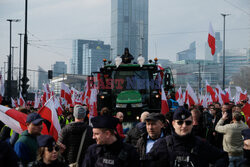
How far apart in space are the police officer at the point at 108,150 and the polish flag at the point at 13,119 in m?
2.93

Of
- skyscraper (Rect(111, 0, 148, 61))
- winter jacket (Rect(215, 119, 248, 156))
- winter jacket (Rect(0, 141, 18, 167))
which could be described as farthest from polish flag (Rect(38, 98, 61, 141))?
skyscraper (Rect(111, 0, 148, 61))

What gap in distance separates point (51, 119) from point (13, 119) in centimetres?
95

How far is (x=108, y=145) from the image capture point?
3.58m

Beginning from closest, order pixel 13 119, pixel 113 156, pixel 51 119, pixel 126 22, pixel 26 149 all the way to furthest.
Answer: pixel 113 156
pixel 26 149
pixel 13 119
pixel 51 119
pixel 126 22

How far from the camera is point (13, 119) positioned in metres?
6.36

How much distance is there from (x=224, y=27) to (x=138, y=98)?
34917 millimetres

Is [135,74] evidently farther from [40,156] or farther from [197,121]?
[40,156]

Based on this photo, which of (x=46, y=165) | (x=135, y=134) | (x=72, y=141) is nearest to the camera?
(x=46, y=165)

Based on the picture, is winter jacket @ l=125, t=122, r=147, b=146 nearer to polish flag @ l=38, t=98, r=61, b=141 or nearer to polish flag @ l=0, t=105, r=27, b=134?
polish flag @ l=38, t=98, r=61, b=141

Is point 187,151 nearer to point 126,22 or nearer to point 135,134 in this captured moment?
point 135,134

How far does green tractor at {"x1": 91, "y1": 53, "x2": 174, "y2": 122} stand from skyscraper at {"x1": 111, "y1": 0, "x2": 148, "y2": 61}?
109 m

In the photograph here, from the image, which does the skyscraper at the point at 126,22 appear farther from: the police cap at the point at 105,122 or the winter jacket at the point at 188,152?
the police cap at the point at 105,122

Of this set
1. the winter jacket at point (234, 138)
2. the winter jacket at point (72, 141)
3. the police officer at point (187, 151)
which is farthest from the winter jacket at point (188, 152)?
the winter jacket at point (234, 138)

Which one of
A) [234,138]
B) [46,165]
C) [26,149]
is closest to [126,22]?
[234,138]
